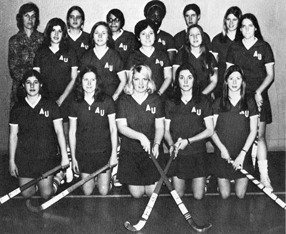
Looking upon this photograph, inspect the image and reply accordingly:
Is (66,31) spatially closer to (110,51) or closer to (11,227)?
(110,51)

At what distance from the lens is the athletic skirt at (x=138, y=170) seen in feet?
12.4

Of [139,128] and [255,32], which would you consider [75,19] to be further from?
[255,32]

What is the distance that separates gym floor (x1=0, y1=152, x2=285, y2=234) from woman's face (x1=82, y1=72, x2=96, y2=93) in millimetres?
748

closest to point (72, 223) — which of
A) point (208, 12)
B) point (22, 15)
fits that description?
point (22, 15)

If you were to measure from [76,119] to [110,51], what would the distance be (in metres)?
0.62

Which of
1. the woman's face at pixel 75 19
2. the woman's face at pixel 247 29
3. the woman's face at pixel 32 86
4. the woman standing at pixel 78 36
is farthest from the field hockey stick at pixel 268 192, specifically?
the woman's face at pixel 75 19

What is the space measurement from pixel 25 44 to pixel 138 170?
1415 mm

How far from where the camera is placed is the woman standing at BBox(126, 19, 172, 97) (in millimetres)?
4129

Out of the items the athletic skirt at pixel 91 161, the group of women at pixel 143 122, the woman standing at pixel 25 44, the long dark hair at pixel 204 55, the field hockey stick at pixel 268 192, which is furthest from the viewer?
the woman standing at pixel 25 44

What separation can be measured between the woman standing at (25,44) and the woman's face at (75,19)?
271mm

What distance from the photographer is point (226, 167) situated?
381cm

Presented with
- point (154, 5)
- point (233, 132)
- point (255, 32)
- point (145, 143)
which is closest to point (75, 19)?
point (154, 5)

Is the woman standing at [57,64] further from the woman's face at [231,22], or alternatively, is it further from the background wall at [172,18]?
the woman's face at [231,22]

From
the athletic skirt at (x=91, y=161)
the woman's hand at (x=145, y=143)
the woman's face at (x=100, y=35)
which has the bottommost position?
the athletic skirt at (x=91, y=161)
